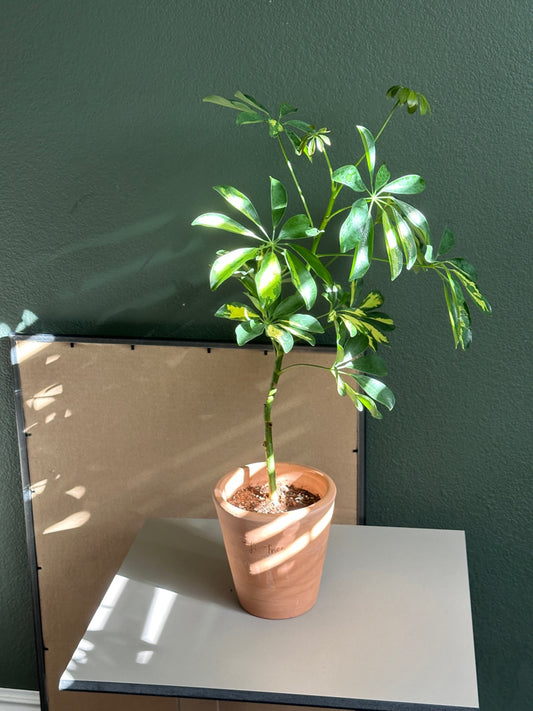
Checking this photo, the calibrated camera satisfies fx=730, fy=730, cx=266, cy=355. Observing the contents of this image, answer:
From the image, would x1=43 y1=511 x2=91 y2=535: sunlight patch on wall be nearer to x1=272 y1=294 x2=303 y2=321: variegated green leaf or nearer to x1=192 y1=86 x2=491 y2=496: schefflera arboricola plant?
x1=192 y1=86 x2=491 y2=496: schefflera arboricola plant

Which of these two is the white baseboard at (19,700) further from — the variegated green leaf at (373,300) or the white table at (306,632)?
the variegated green leaf at (373,300)

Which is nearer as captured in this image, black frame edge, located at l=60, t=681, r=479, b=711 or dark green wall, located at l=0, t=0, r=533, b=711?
black frame edge, located at l=60, t=681, r=479, b=711

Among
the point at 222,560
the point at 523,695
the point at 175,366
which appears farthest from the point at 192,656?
the point at 523,695

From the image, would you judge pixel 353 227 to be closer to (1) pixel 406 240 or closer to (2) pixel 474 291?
(1) pixel 406 240

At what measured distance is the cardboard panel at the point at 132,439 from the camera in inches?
64.6

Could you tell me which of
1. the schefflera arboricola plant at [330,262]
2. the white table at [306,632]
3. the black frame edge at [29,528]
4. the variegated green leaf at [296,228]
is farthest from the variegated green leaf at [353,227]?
the black frame edge at [29,528]

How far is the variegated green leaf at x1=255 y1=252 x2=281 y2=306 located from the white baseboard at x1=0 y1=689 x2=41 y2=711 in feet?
4.67

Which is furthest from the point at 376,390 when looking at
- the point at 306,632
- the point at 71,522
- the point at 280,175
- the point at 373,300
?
the point at 71,522

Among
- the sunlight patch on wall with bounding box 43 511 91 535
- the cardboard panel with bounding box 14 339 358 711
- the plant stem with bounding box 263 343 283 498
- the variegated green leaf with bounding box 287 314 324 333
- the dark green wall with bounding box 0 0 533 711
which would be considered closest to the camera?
the variegated green leaf with bounding box 287 314 324 333

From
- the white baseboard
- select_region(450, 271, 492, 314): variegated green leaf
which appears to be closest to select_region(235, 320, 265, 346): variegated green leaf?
select_region(450, 271, 492, 314): variegated green leaf

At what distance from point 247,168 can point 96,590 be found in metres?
1.08

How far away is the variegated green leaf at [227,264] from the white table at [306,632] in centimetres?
62

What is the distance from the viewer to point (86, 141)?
1.60 metres

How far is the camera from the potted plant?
1.13 m
